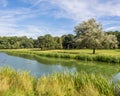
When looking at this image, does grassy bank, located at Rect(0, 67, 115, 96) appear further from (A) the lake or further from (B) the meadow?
(A) the lake

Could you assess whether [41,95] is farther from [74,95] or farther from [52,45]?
[52,45]

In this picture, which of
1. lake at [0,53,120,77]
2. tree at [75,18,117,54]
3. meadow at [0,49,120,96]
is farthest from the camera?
tree at [75,18,117,54]

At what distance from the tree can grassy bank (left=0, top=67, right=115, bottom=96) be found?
39964 millimetres

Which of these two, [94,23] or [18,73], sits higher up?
[94,23]

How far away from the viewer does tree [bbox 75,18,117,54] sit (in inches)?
1996

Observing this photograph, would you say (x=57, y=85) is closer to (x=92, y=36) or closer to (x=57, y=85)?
(x=57, y=85)

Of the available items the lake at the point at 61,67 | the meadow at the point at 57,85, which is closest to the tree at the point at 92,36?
the lake at the point at 61,67

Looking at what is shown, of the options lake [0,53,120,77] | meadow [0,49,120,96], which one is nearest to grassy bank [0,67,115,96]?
meadow [0,49,120,96]

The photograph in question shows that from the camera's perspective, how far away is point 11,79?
1076cm

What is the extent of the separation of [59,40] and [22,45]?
93.3ft

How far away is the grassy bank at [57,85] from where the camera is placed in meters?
8.94

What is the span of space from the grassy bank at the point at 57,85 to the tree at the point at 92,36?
39964 mm

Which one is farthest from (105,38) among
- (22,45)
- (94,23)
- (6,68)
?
(22,45)

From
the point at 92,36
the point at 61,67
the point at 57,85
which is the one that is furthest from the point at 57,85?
the point at 92,36
